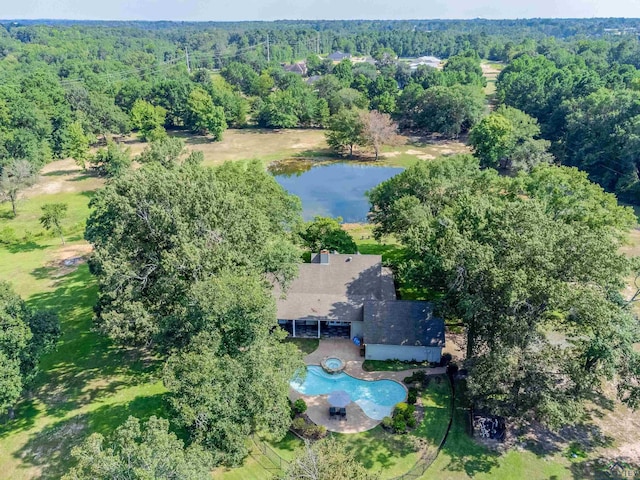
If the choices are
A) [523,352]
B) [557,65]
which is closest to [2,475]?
[523,352]

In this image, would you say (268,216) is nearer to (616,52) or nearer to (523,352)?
(523,352)

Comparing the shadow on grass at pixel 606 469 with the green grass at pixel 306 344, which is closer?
the shadow on grass at pixel 606 469

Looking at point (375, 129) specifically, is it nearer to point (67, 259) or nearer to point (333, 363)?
point (67, 259)

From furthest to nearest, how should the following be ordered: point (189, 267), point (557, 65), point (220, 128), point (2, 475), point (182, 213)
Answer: point (557, 65) < point (220, 128) < point (182, 213) < point (189, 267) < point (2, 475)

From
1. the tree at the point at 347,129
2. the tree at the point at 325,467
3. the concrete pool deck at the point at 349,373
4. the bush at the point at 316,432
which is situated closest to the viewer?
the tree at the point at 325,467

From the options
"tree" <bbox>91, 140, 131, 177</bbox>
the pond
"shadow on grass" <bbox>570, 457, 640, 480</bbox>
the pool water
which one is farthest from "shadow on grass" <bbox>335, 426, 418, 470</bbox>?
"tree" <bbox>91, 140, 131, 177</bbox>

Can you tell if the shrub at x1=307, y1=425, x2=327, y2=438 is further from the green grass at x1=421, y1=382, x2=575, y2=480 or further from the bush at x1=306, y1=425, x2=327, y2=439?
A: the green grass at x1=421, y1=382, x2=575, y2=480

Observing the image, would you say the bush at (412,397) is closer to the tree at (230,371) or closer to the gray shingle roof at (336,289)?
the gray shingle roof at (336,289)

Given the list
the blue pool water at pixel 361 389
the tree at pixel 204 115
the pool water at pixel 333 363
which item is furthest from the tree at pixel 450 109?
the blue pool water at pixel 361 389
